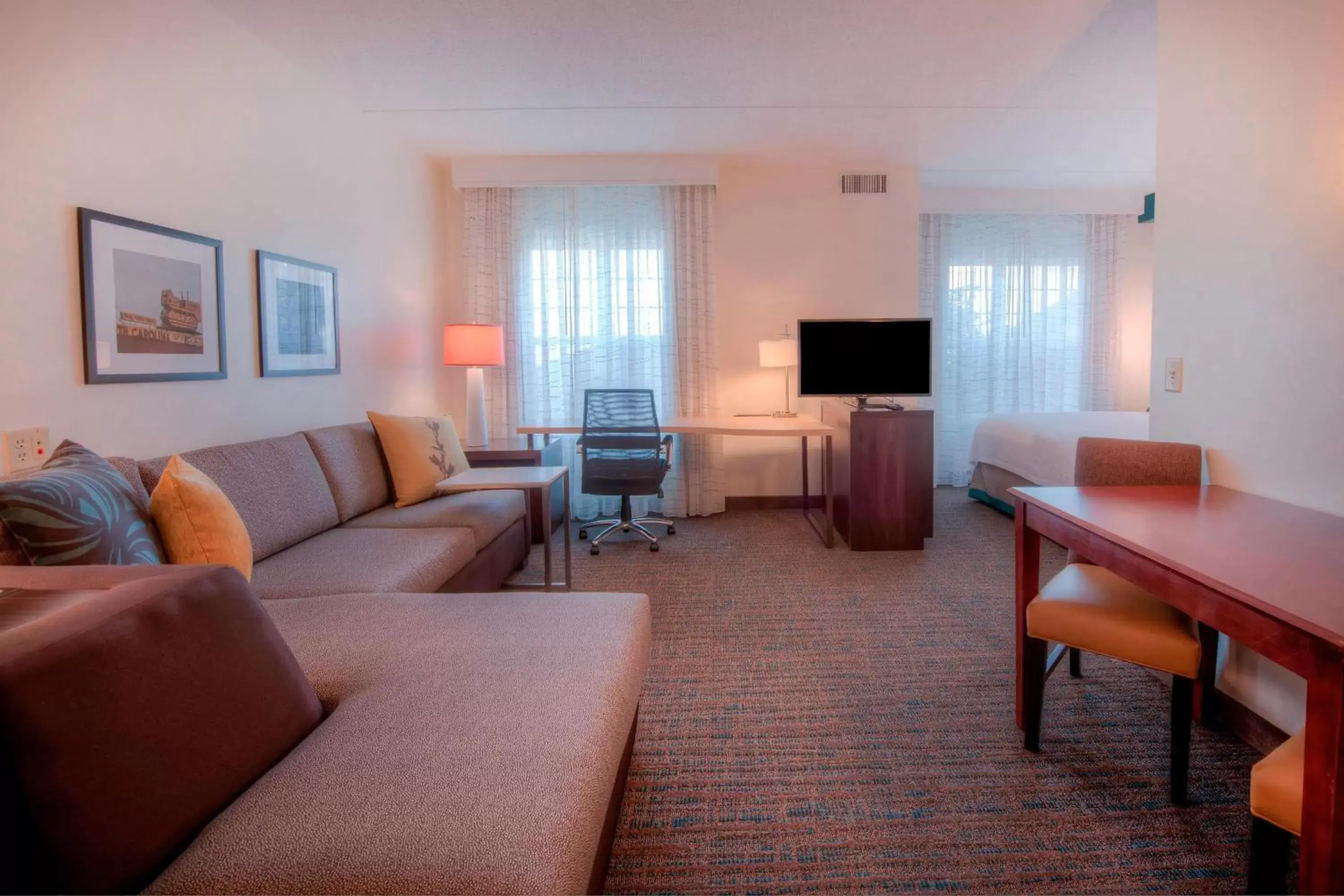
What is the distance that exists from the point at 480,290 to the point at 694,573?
2.65 metres

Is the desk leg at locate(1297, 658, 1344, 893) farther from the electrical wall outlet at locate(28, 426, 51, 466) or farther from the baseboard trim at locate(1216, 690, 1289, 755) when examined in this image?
the electrical wall outlet at locate(28, 426, 51, 466)

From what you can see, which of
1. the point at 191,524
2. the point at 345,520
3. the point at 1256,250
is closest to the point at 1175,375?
the point at 1256,250

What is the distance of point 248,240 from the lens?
275cm

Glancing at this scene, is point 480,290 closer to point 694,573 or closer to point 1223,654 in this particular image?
point 694,573

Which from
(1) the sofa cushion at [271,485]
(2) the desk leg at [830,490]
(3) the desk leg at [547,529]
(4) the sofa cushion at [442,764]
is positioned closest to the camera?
(4) the sofa cushion at [442,764]

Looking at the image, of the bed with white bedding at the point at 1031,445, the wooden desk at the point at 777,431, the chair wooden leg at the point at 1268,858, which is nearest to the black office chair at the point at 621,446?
the wooden desk at the point at 777,431

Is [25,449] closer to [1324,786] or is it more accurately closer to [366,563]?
[366,563]

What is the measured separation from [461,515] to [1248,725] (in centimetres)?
279

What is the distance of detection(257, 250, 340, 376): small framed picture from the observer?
2871mm

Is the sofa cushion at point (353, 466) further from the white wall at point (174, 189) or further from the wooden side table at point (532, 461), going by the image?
the wooden side table at point (532, 461)

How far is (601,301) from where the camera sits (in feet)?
15.7

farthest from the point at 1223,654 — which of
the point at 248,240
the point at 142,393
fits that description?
the point at 248,240

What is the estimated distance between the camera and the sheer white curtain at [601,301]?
473 centimetres

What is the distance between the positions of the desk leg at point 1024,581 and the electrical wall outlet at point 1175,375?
0.77 meters
